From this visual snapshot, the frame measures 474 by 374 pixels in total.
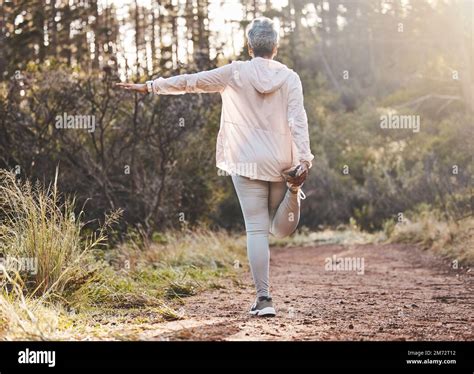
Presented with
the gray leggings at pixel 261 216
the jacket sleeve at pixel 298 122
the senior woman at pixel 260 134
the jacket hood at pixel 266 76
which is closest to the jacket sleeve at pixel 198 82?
the senior woman at pixel 260 134

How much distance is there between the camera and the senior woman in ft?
16.4

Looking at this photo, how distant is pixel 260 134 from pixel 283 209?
1.62 feet

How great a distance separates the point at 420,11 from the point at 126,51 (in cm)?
825

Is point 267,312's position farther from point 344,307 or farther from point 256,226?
point 344,307

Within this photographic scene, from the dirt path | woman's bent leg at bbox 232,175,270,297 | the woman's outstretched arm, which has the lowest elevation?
the dirt path

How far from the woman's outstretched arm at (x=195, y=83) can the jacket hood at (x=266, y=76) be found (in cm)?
16

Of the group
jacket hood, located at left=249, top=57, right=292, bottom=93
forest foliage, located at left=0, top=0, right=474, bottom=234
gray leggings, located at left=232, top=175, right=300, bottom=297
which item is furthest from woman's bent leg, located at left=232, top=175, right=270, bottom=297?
forest foliage, located at left=0, top=0, right=474, bottom=234

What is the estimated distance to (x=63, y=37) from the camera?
16.3 meters

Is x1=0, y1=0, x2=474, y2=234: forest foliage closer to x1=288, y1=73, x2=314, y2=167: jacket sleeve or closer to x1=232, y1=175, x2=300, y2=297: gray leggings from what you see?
x1=232, y1=175, x2=300, y2=297: gray leggings

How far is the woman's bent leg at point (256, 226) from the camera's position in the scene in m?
4.99

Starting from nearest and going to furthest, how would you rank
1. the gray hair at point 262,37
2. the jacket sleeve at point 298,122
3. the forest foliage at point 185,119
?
the jacket sleeve at point 298,122, the gray hair at point 262,37, the forest foliage at point 185,119

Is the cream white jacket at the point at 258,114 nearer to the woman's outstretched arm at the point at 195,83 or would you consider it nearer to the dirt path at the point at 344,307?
the woman's outstretched arm at the point at 195,83
